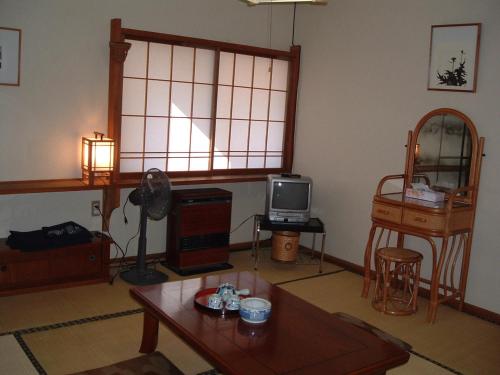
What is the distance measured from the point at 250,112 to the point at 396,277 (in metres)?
2.20

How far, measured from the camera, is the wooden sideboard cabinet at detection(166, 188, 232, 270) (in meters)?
4.83

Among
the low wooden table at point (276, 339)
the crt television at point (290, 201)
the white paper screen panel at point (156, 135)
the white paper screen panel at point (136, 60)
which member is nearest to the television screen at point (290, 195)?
the crt television at point (290, 201)

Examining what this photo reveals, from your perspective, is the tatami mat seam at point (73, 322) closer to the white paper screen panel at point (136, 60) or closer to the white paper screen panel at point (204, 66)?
the white paper screen panel at point (136, 60)

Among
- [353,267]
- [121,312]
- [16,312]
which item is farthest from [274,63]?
[16,312]

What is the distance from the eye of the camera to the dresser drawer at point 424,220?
158 inches

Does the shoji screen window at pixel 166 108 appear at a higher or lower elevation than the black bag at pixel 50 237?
higher

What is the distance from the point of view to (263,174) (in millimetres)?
5801

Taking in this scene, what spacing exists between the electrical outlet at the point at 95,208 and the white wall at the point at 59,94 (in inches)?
1.5

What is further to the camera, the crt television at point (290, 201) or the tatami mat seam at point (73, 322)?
the crt television at point (290, 201)

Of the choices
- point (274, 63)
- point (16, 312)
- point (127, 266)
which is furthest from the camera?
point (274, 63)

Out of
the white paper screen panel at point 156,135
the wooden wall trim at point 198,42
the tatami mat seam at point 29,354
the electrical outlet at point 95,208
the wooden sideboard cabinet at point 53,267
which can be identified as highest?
the wooden wall trim at point 198,42

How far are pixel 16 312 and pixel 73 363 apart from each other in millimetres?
884

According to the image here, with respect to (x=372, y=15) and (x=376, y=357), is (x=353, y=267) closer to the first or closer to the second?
(x=372, y=15)

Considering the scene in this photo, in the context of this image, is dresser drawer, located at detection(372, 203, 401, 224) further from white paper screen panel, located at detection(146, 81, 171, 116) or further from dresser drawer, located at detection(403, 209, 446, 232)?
white paper screen panel, located at detection(146, 81, 171, 116)
